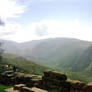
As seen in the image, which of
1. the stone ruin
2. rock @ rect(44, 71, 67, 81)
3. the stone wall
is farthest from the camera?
rock @ rect(44, 71, 67, 81)

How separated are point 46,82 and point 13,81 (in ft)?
37.5

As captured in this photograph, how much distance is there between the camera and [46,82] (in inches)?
895

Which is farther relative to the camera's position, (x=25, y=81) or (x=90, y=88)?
(x=25, y=81)

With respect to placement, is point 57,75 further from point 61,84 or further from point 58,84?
point 61,84

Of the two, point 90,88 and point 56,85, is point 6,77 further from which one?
point 90,88

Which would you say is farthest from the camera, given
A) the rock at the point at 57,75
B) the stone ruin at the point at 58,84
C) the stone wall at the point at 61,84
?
the rock at the point at 57,75

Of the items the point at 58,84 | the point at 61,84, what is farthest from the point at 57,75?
the point at 61,84

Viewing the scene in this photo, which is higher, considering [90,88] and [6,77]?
[90,88]

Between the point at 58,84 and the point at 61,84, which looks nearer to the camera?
the point at 61,84

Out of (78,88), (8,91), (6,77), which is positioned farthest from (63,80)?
(6,77)

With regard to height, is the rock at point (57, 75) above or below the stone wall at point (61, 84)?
above

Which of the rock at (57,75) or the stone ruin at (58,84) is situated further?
the rock at (57,75)

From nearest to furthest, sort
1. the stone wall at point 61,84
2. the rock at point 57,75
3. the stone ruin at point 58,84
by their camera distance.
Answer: the stone wall at point 61,84 → the stone ruin at point 58,84 → the rock at point 57,75

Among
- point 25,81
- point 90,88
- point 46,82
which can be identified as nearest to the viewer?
point 90,88
